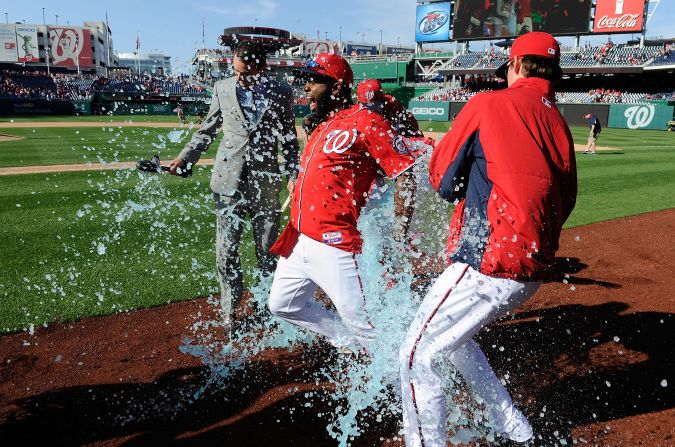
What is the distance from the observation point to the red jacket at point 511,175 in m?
2.10

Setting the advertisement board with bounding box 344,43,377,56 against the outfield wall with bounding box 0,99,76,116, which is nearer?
the outfield wall with bounding box 0,99,76,116

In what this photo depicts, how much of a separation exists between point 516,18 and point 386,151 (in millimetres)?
45278

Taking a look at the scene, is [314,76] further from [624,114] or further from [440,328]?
[624,114]

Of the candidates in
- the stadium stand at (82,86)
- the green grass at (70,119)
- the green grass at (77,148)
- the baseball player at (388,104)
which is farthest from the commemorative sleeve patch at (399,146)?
the stadium stand at (82,86)

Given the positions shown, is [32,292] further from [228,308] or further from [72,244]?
[228,308]

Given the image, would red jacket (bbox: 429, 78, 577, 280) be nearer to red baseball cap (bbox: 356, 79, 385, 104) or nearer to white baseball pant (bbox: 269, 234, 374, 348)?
white baseball pant (bbox: 269, 234, 374, 348)

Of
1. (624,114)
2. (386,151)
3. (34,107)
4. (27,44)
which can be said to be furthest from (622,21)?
(27,44)

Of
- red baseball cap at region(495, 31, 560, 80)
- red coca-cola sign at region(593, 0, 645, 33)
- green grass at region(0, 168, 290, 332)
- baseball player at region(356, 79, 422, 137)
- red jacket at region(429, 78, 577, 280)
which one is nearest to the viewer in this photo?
red jacket at region(429, 78, 577, 280)

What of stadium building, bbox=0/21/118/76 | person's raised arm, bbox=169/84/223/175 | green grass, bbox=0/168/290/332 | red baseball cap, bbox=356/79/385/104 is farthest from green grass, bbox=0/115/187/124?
stadium building, bbox=0/21/118/76

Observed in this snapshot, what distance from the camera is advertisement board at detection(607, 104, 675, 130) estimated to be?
32281mm

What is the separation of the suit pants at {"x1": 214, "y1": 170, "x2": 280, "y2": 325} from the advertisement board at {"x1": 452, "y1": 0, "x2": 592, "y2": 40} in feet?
142

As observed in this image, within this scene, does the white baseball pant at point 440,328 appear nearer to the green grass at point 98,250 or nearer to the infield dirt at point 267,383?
the infield dirt at point 267,383

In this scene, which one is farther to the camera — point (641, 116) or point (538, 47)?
point (641, 116)

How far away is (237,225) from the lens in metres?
3.72
